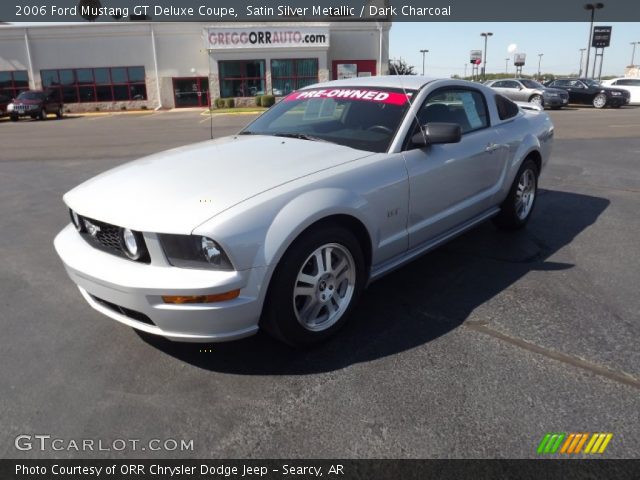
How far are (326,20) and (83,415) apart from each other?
3515cm

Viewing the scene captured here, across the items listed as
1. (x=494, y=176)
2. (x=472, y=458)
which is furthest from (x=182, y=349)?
(x=494, y=176)

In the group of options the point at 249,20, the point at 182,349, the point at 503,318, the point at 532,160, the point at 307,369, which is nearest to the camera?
the point at 307,369

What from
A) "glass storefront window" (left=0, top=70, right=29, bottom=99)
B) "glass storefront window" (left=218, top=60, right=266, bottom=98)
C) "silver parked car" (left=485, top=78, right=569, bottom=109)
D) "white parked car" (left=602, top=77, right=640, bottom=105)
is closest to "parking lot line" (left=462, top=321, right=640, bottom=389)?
"silver parked car" (left=485, top=78, right=569, bottom=109)

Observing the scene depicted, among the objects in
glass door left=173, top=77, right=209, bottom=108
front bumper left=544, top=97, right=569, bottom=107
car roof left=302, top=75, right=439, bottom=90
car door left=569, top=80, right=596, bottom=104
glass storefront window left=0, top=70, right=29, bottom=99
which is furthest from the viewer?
glass door left=173, top=77, right=209, bottom=108

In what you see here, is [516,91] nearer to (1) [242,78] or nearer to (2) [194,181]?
(1) [242,78]

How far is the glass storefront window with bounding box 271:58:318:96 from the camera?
3278cm

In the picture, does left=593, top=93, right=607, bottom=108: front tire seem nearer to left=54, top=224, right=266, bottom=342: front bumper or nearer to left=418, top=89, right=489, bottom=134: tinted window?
left=418, top=89, right=489, bottom=134: tinted window

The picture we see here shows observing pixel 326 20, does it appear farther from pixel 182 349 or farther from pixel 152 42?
pixel 182 349

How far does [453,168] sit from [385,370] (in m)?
1.81

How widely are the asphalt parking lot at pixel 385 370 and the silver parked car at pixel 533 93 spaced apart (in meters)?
23.1

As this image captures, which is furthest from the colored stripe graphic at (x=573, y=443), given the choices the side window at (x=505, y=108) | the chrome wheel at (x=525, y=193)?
the side window at (x=505, y=108)

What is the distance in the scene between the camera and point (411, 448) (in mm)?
2314

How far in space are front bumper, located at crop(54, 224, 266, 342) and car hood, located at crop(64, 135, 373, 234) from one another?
24cm
